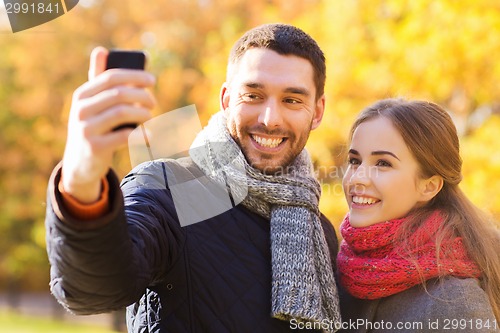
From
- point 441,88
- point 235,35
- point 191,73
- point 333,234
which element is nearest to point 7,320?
point 191,73

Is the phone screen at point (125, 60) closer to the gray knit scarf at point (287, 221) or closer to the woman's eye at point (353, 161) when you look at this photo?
the gray knit scarf at point (287, 221)

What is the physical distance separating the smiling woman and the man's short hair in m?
0.37

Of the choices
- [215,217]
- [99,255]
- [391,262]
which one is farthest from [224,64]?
[99,255]

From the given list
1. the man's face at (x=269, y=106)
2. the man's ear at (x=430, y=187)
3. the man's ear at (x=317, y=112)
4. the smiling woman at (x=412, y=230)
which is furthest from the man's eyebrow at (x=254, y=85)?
the man's ear at (x=430, y=187)

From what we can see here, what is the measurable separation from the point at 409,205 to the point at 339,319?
62cm

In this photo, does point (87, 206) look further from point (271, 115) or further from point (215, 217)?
point (271, 115)

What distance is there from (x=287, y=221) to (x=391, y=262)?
50 cm

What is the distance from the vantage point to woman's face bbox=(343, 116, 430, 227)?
2.86 metres

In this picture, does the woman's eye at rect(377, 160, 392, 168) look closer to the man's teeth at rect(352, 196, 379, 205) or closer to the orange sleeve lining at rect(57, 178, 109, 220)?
the man's teeth at rect(352, 196, 379, 205)

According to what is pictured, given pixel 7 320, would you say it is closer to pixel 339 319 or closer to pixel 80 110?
pixel 339 319

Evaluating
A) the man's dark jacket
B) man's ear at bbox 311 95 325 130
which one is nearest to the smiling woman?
man's ear at bbox 311 95 325 130

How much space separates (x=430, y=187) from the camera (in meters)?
2.98

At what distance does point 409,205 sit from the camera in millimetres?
2912

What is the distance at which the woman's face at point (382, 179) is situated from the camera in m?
2.86
